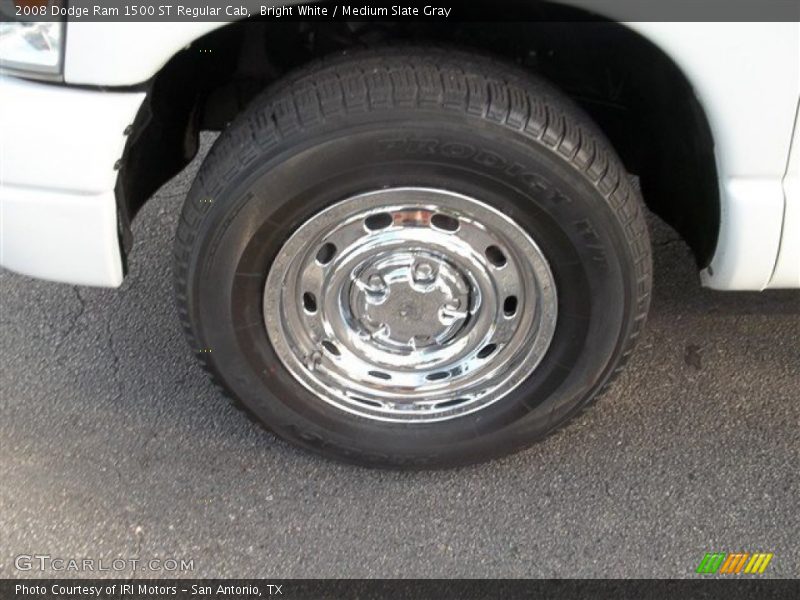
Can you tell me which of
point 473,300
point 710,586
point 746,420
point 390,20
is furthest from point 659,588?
point 390,20

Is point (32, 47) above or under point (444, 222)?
above

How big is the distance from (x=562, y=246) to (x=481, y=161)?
0.30 meters

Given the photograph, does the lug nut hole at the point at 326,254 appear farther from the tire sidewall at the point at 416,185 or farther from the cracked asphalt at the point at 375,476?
the cracked asphalt at the point at 375,476

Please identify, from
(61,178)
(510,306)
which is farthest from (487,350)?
(61,178)

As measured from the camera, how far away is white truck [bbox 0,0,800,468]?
1945 mm

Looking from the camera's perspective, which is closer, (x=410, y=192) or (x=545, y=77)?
(x=410, y=192)

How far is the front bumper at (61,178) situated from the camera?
1947mm

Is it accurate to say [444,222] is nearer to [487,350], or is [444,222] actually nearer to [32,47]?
[487,350]

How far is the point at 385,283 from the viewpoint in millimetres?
2307

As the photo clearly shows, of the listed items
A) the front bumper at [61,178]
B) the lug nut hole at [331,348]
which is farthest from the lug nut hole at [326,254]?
the front bumper at [61,178]

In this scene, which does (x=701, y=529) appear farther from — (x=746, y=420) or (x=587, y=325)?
(x=587, y=325)

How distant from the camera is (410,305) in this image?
2.34 meters

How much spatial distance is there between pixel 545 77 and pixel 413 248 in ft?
1.90

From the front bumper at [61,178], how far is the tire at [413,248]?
20 centimetres
